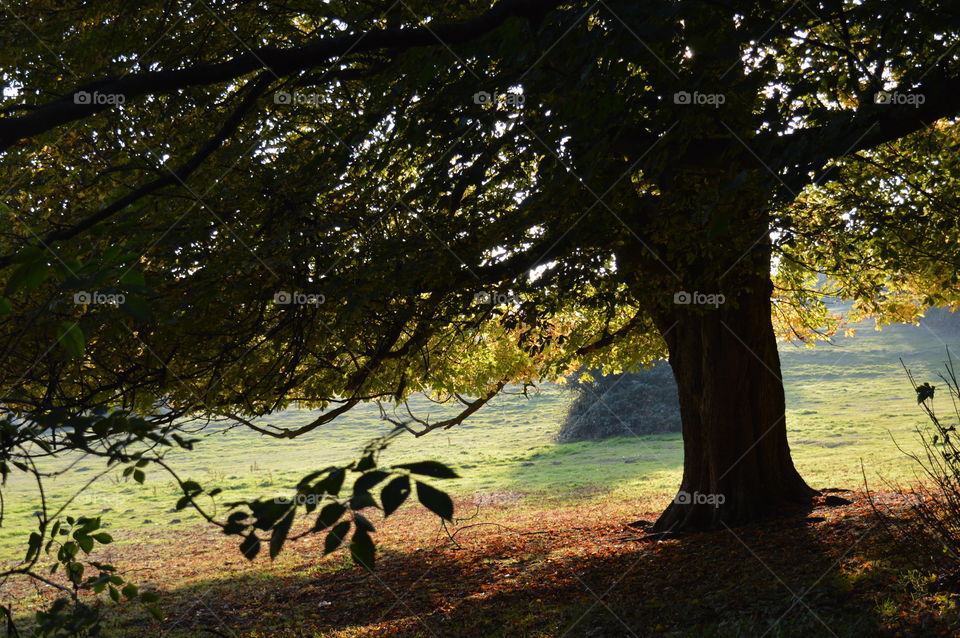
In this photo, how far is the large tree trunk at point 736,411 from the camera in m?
9.54

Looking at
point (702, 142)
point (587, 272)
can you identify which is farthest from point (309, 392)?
point (702, 142)

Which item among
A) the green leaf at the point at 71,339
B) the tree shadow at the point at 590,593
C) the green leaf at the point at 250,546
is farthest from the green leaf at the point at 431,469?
the tree shadow at the point at 590,593

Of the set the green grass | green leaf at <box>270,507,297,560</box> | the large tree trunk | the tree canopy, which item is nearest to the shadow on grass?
the large tree trunk

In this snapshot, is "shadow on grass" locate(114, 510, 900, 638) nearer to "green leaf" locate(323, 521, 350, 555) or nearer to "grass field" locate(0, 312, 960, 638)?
"grass field" locate(0, 312, 960, 638)

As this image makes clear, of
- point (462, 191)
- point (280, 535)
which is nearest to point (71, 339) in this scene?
point (280, 535)

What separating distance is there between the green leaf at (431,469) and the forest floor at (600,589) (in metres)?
1.87

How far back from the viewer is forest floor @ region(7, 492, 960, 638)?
17.2 ft

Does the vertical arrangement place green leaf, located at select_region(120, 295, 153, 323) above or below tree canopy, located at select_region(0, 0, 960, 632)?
below

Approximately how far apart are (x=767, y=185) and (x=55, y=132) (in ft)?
23.8

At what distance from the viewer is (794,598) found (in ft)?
18.5

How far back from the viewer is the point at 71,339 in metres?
1.99

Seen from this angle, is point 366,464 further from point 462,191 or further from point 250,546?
point 462,191

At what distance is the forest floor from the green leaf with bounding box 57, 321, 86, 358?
3.96ft

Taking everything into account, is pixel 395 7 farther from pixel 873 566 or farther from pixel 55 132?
pixel 873 566
